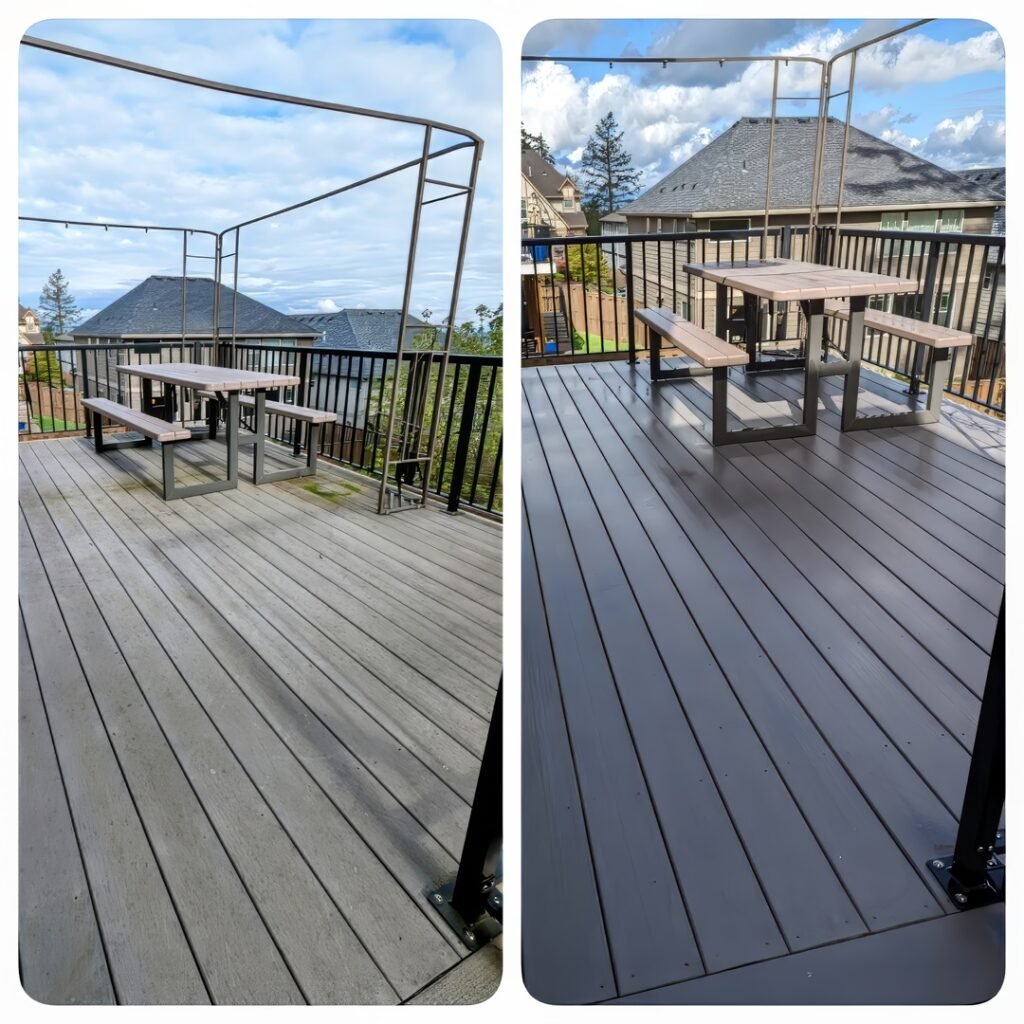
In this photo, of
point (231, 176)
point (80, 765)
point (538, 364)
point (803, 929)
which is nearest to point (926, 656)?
point (803, 929)

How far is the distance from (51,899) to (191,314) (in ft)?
12.6

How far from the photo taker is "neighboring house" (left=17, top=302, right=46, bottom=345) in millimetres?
636

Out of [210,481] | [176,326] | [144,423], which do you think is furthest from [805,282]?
[176,326]

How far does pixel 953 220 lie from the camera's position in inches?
48.9

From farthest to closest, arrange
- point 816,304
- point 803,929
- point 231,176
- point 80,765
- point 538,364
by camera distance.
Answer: point 231,176 → point 538,364 → point 816,304 → point 80,765 → point 803,929

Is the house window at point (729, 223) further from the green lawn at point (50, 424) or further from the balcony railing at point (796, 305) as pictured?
the green lawn at point (50, 424)

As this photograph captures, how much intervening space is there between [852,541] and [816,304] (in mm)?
1041

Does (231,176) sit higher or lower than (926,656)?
higher

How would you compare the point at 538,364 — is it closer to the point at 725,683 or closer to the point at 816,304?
the point at 816,304

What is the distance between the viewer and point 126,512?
8.39 feet

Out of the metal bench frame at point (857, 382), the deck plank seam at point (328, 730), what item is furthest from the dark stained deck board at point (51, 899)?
the metal bench frame at point (857, 382)

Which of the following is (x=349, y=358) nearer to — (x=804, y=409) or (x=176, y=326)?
(x=176, y=326)

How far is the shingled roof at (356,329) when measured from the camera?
3.24 meters

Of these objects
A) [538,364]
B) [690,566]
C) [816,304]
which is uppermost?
[816,304]
